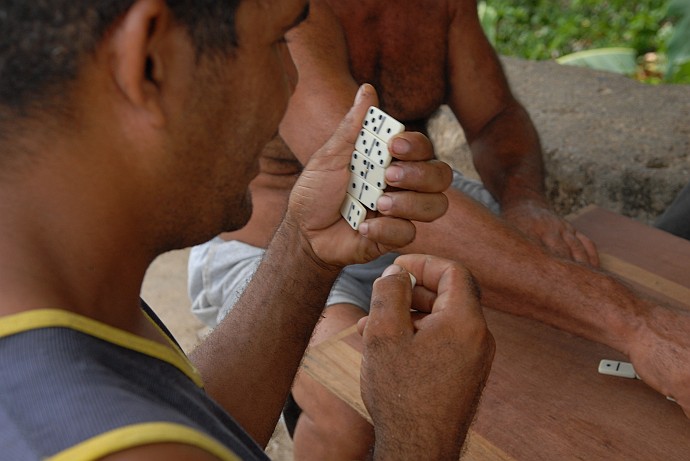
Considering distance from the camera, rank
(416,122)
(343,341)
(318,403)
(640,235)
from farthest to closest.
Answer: (416,122) → (640,235) → (318,403) → (343,341)

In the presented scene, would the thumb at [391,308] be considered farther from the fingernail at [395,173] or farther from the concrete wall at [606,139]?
the concrete wall at [606,139]

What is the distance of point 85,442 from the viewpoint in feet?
2.18

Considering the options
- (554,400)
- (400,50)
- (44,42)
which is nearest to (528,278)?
(554,400)

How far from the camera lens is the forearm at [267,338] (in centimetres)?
130

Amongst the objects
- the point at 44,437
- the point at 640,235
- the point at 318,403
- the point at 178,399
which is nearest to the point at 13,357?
the point at 44,437

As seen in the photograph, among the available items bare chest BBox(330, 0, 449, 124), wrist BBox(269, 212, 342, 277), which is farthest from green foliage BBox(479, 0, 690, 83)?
wrist BBox(269, 212, 342, 277)

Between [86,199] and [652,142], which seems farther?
[652,142]

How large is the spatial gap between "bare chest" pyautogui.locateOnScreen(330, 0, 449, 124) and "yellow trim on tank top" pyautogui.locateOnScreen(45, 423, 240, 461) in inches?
54.4

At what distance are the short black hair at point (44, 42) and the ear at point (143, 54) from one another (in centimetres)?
1

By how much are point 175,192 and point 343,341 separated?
23.3 inches

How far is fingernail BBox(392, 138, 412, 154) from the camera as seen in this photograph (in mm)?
1167

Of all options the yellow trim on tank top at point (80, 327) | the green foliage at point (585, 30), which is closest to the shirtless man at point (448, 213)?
the yellow trim on tank top at point (80, 327)

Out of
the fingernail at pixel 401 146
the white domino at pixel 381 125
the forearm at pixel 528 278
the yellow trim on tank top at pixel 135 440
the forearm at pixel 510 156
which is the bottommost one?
the forearm at pixel 510 156

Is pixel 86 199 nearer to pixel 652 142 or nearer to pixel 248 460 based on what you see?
pixel 248 460
